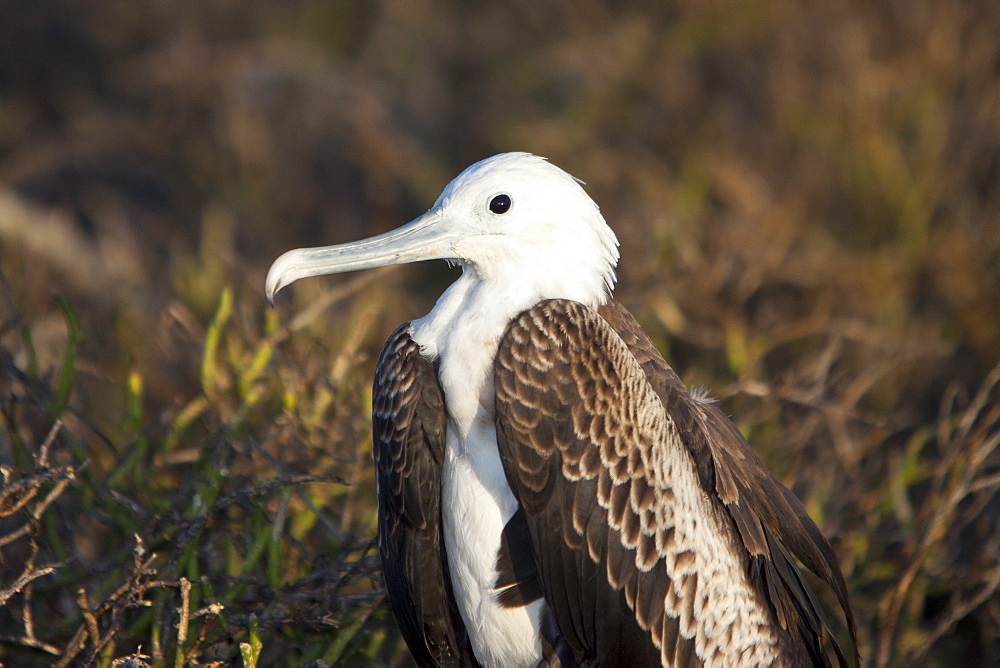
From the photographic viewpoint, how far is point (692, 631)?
3.00m

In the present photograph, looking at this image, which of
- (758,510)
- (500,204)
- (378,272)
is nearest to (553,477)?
(758,510)

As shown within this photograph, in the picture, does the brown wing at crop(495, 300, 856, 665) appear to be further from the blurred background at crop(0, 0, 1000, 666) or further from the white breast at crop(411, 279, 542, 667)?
the blurred background at crop(0, 0, 1000, 666)

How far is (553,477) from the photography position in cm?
287

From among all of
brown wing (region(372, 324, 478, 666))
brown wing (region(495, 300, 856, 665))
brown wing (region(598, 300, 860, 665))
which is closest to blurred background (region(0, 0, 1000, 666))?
brown wing (region(372, 324, 478, 666))

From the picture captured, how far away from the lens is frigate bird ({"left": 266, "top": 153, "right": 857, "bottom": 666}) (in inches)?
114

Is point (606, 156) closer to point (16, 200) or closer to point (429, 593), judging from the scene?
point (16, 200)

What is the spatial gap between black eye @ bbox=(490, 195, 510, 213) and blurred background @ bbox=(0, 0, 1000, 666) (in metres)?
0.85

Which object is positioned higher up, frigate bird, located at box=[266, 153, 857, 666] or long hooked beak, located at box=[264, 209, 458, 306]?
long hooked beak, located at box=[264, 209, 458, 306]

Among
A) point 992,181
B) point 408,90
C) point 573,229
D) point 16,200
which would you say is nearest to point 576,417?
point 573,229

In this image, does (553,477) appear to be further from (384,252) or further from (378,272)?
(378,272)

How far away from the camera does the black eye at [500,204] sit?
121 inches

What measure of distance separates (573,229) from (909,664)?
74.0 inches

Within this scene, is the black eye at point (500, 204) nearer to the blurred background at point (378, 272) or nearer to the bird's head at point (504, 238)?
the bird's head at point (504, 238)

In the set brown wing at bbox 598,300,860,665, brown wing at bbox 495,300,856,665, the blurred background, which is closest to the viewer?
brown wing at bbox 495,300,856,665
